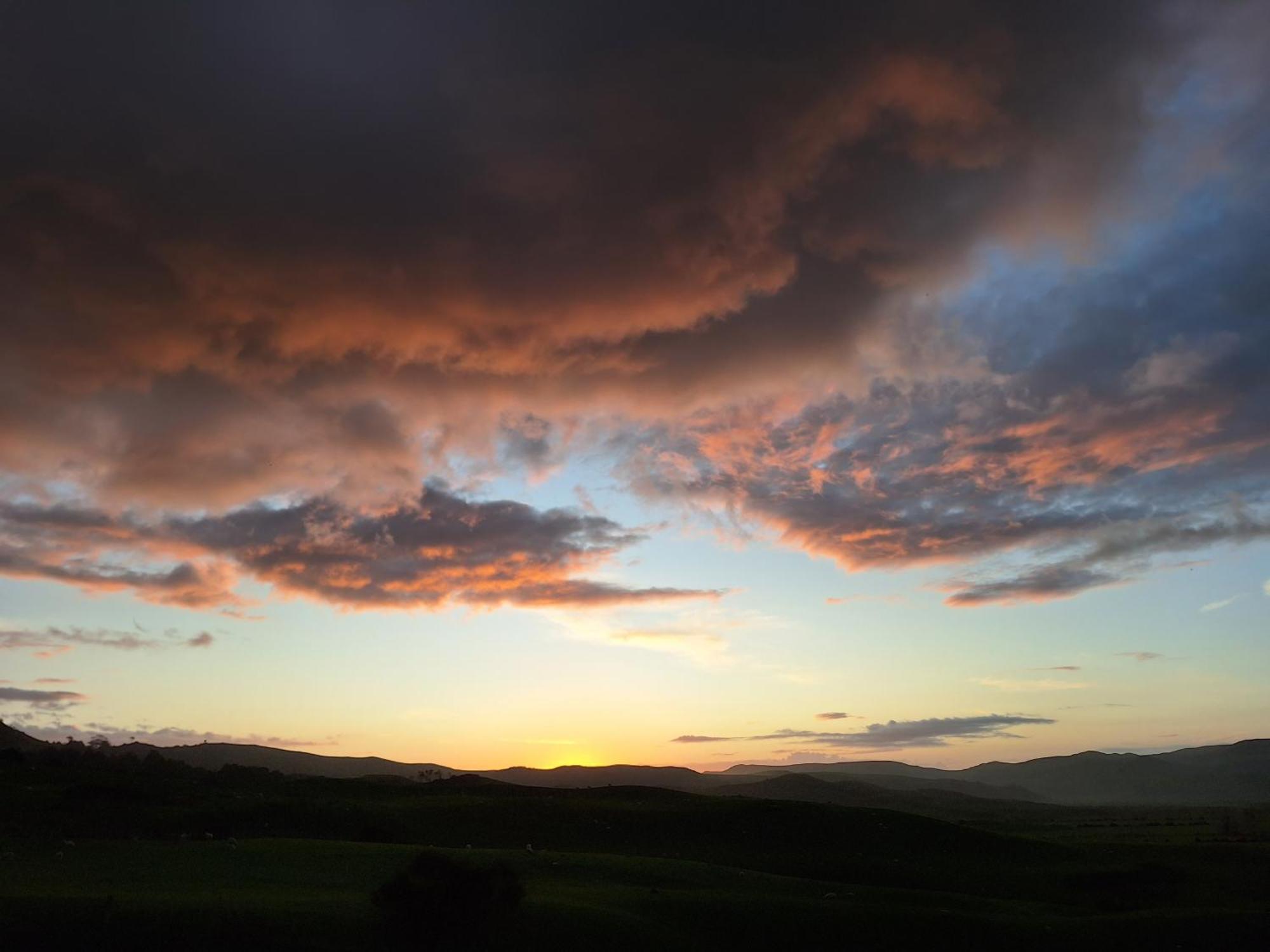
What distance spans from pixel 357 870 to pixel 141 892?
8375mm

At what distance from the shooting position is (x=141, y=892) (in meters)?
26.7

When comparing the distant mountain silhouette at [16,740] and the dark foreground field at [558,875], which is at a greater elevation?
the distant mountain silhouette at [16,740]

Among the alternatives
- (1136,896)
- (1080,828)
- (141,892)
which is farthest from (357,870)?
(1080,828)

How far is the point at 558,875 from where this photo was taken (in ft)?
120

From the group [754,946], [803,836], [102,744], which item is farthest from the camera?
[102,744]

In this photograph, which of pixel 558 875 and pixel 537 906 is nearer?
pixel 537 906

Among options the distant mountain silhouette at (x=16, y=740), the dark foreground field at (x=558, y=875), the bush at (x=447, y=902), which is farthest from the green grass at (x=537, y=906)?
the distant mountain silhouette at (x=16, y=740)

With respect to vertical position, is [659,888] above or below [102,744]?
below

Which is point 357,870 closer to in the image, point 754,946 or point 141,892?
point 141,892

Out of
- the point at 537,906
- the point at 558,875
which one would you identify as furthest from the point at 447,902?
the point at 558,875

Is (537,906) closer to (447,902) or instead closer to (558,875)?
(447,902)

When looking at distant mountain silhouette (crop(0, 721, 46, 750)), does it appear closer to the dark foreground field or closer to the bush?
the dark foreground field

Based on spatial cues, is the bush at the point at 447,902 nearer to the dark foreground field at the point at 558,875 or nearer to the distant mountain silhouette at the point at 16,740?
the dark foreground field at the point at 558,875

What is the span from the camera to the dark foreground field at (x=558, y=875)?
1005 inches
